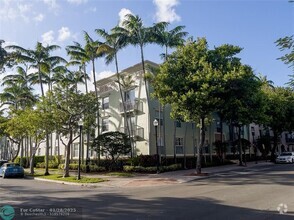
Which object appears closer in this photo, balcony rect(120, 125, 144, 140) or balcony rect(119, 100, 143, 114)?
balcony rect(120, 125, 144, 140)

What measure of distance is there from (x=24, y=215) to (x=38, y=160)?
3799 cm

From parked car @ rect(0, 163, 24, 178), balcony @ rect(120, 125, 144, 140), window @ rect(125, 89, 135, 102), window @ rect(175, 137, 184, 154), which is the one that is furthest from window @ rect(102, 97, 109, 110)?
parked car @ rect(0, 163, 24, 178)

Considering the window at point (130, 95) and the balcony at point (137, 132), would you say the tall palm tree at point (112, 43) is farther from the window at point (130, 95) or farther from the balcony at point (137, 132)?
the window at point (130, 95)

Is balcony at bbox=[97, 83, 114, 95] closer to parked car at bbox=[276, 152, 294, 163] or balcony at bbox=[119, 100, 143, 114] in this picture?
balcony at bbox=[119, 100, 143, 114]

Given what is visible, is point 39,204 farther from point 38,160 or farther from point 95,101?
point 38,160

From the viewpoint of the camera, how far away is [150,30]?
29266 millimetres

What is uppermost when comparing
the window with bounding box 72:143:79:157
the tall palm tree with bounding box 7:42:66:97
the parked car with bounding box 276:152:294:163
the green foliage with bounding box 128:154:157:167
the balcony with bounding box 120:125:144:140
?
the tall palm tree with bounding box 7:42:66:97

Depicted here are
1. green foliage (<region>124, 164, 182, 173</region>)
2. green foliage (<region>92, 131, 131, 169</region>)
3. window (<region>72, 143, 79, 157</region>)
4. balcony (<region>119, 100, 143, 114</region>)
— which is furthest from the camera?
window (<region>72, 143, 79, 157</region>)

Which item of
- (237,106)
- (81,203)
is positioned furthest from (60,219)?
(237,106)

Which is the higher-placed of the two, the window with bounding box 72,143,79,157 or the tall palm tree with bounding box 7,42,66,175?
the tall palm tree with bounding box 7,42,66,175

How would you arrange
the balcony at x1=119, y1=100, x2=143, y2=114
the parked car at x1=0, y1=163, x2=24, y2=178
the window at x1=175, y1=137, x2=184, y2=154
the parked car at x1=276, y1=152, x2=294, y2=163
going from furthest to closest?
the parked car at x1=276, y1=152, x2=294, y2=163 → the window at x1=175, y1=137, x2=184, y2=154 → the balcony at x1=119, y1=100, x2=143, y2=114 → the parked car at x1=0, y1=163, x2=24, y2=178
